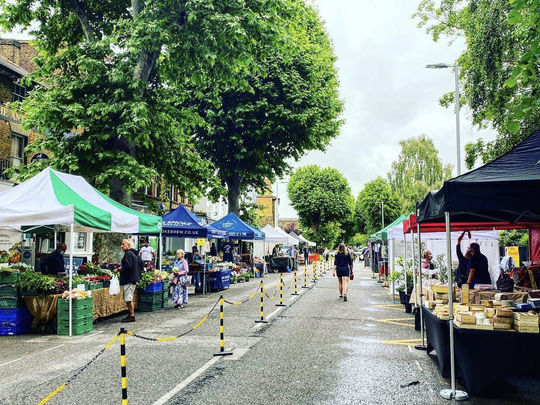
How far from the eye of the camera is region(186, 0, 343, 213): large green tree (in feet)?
84.4

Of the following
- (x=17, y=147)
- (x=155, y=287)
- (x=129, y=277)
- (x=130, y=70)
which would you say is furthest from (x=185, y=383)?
(x=17, y=147)

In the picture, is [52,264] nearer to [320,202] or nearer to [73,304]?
[73,304]

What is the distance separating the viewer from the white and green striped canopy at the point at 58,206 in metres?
10.4

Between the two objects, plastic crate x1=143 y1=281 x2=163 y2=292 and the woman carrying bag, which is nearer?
plastic crate x1=143 y1=281 x2=163 y2=292

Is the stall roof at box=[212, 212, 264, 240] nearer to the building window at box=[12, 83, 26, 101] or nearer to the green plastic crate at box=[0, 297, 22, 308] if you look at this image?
the building window at box=[12, 83, 26, 101]

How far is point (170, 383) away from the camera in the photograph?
643 centimetres

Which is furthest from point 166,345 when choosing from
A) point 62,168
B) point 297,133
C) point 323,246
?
point 323,246

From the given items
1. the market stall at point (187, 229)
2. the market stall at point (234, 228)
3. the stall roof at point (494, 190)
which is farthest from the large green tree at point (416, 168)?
the stall roof at point (494, 190)

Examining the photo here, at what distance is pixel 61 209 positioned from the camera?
10609mm

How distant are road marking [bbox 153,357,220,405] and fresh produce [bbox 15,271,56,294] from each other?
474 centimetres

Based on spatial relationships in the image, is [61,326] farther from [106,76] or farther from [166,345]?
[106,76]

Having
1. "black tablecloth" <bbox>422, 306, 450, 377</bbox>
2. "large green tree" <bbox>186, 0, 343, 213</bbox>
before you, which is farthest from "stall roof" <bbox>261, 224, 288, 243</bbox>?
"black tablecloth" <bbox>422, 306, 450, 377</bbox>

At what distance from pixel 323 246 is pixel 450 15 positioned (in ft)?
160

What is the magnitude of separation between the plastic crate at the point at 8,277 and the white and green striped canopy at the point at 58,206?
101cm
